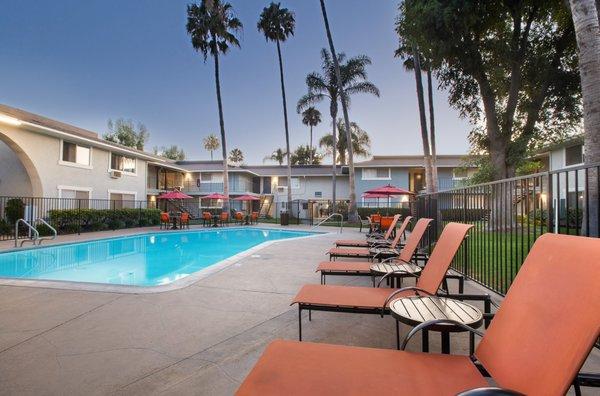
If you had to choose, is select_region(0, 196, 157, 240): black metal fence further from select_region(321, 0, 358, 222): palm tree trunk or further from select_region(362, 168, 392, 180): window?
select_region(362, 168, 392, 180): window

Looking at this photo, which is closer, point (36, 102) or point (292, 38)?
point (292, 38)

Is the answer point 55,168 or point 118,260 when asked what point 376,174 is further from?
point 118,260

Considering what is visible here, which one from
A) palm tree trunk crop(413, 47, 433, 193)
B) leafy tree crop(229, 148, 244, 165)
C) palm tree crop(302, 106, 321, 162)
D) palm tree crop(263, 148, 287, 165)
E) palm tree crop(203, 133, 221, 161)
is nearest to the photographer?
palm tree trunk crop(413, 47, 433, 193)

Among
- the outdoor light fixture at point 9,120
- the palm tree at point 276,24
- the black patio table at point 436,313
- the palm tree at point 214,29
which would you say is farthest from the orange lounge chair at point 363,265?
the palm tree at point 276,24

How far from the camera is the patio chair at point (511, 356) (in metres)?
1.38

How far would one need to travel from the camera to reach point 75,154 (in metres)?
19.8

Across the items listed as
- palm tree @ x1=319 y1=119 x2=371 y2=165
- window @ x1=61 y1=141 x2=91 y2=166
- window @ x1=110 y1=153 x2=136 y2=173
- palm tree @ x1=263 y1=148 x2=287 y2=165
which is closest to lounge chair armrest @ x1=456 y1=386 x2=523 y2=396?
window @ x1=61 y1=141 x2=91 y2=166

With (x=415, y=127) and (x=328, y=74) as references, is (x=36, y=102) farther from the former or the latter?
(x=415, y=127)

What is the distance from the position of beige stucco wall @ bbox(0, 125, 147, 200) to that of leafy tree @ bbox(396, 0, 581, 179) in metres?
18.9

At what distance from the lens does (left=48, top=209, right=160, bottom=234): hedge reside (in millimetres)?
16591

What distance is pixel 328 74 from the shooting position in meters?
29.4

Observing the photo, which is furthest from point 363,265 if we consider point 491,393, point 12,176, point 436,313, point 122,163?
point 122,163

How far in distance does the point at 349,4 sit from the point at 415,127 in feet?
51.7

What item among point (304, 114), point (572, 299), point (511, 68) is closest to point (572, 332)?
point (572, 299)
